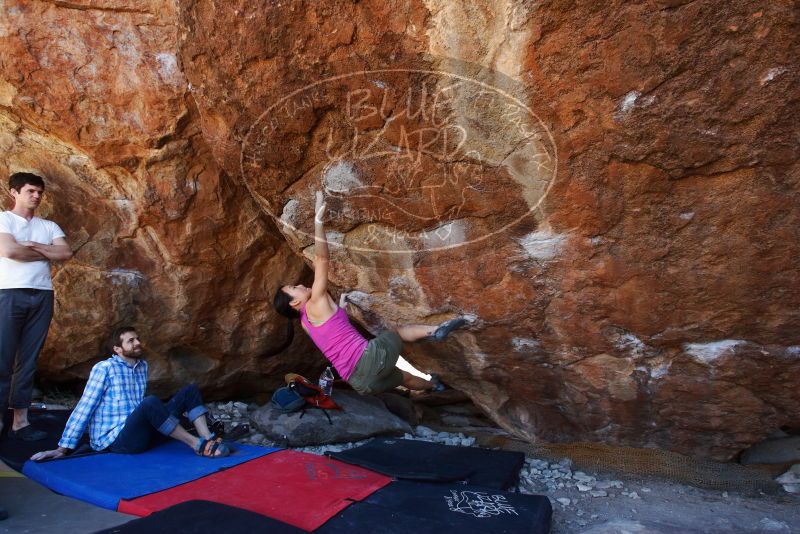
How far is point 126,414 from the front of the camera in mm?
3141

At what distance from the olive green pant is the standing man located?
75.9 inches

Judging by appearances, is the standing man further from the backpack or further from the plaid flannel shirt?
the backpack

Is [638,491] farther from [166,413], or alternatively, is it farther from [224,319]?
[224,319]

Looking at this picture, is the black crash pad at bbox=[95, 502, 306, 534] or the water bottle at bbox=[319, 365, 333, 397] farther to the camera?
the water bottle at bbox=[319, 365, 333, 397]

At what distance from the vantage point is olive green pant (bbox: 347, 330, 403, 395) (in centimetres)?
303

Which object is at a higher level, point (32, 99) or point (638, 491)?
point (32, 99)

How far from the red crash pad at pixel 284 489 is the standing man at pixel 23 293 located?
4.43 ft

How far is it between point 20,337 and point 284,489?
77.0 inches

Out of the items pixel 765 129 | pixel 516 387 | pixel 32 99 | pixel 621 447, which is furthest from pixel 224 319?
pixel 765 129

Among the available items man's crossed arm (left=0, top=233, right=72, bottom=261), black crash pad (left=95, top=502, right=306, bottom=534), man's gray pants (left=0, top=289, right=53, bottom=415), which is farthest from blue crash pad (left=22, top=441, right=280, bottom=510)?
man's crossed arm (left=0, top=233, right=72, bottom=261)

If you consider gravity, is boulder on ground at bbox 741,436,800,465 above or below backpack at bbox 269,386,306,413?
above

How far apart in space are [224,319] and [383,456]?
1.79 meters

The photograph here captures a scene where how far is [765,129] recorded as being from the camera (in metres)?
2.10

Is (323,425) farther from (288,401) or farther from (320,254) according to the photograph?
(320,254)
